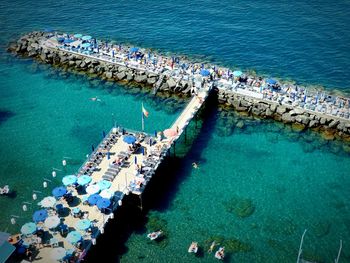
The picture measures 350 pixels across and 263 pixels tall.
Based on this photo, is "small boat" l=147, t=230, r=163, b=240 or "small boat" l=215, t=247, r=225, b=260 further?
"small boat" l=147, t=230, r=163, b=240

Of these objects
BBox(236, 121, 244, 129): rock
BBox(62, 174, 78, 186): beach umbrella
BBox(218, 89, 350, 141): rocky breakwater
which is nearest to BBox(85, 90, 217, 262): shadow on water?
BBox(236, 121, 244, 129): rock

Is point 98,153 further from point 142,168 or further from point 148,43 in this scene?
point 148,43

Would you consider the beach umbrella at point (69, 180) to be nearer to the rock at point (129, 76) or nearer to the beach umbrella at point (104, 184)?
the beach umbrella at point (104, 184)

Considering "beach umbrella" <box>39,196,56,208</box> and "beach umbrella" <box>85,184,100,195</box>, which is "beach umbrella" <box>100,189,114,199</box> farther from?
"beach umbrella" <box>39,196,56,208</box>

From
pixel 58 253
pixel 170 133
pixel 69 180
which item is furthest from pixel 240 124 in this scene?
pixel 58 253

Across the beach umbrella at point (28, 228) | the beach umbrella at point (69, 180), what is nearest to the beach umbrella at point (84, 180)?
the beach umbrella at point (69, 180)

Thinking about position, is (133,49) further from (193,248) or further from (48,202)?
(193,248)

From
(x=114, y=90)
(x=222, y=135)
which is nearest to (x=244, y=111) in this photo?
(x=222, y=135)
